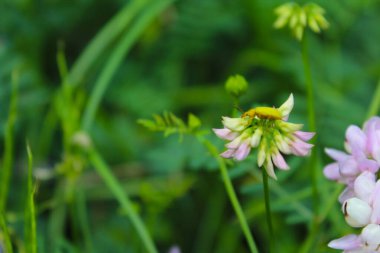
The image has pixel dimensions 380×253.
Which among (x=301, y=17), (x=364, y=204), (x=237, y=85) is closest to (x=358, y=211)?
(x=364, y=204)

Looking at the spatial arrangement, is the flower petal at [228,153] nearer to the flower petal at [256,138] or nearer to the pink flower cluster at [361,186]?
the flower petal at [256,138]

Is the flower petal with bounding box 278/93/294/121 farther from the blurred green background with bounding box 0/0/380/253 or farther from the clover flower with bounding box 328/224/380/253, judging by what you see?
the blurred green background with bounding box 0/0/380/253

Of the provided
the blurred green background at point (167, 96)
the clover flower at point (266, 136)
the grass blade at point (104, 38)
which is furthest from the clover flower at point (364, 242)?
the grass blade at point (104, 38)

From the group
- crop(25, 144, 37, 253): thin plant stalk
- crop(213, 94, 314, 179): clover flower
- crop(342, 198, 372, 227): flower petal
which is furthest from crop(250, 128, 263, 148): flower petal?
crop(25, 144, 37, 253): thin plant stalk

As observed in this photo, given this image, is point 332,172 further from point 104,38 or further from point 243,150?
point 104,38

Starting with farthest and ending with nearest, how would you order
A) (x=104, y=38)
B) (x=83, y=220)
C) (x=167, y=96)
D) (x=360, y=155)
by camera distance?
(x=167, y=96) < (x=104, y=38) < (x=83, y=220) < (x=360, y=155)
